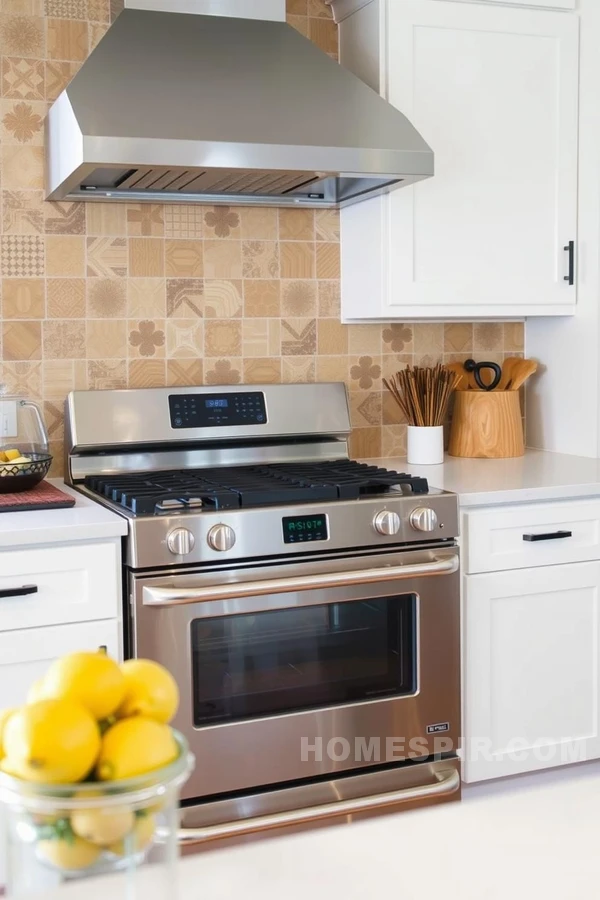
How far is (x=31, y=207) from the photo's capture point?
263cm

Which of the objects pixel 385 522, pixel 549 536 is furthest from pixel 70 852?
pixel 549 536

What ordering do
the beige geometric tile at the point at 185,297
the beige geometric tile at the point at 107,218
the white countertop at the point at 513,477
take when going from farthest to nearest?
the beige geometric tile at the point at 185,297 < the beige geometric tile at the point at 107,218 < the white countertop at the point at 513,477

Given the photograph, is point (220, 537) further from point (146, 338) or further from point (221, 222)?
point (221, 222)

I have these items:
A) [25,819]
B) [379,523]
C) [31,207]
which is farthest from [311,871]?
[31,207]

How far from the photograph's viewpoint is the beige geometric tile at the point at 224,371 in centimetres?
286

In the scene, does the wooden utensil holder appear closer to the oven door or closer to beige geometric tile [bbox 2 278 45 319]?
the oven door

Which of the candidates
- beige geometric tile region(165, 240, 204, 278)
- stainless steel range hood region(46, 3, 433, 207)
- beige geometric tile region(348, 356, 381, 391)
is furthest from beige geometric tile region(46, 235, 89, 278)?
beige geometric tile region(348, 356, 381, 391)

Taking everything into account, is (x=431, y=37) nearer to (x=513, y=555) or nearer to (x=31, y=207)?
(x=31, y=207)

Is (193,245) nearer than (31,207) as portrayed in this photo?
No

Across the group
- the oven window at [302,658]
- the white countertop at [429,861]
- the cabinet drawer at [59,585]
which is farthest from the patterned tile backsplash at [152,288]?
the white countertop at [429,861]

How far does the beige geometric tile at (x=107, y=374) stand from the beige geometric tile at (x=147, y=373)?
0.02 metres

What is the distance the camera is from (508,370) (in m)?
3.16

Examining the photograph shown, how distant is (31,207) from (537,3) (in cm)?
146

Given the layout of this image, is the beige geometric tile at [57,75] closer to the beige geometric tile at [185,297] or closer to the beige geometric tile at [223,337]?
the beige geometric tile at [185,297]
